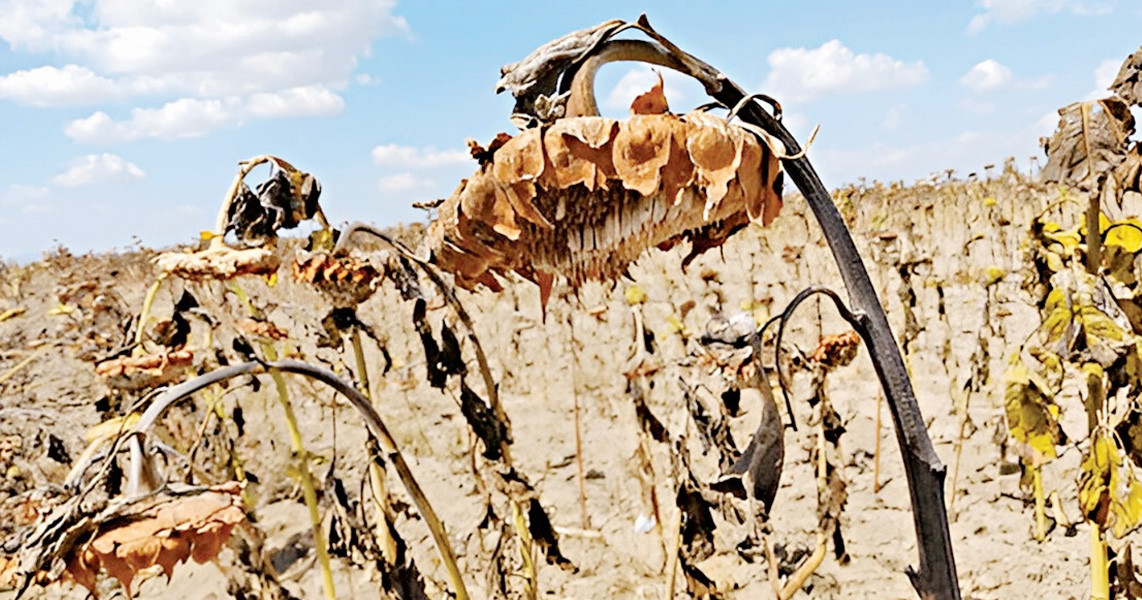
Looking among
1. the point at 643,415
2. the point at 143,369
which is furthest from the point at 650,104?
the point at 643,415

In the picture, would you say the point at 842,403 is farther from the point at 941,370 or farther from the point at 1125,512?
the point at 1125,512

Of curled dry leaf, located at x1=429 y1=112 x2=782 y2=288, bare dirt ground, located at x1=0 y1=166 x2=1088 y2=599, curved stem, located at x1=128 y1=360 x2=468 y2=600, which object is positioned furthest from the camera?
bare dirt ground, located at x1=0 y1=166 x2=1088 y2=599

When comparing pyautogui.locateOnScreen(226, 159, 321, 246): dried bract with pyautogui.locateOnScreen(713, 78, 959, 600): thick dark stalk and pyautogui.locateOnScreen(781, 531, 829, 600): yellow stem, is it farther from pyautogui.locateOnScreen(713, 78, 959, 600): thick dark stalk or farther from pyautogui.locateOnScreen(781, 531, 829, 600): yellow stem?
pyautogui.locateOnScreen(781, 531, 829, 600): yellow stem

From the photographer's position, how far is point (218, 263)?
1681 millimetres

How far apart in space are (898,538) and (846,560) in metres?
0.40

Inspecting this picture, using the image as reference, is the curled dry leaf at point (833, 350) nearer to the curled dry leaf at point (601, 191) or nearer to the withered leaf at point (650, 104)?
the curled dry leaf at point (601, 191)

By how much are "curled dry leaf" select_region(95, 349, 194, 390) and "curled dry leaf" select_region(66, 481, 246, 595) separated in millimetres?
1375

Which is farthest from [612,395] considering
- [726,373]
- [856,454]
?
[726,373]

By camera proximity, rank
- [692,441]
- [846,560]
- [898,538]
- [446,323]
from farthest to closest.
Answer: [692,441] < [898,538] < [846,560] < [446,323]

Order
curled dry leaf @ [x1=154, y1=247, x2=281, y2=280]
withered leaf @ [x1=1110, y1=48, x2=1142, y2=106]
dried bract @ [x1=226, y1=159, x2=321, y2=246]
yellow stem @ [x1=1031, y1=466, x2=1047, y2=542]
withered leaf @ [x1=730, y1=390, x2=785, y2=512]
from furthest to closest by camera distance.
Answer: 1. yellow stem @ [x1=1031, y1=466, x2=1047, y2=542]
2. dried bract @ [x1=226, y1=159, x2=321, y2=246]
3. curled dry leaf @ [x1=154, y1=247, x2=281, y2=280]
4. withered leaf @ [x1=1110, y1=48, x2=1142, y2=106]
5. withered leaf @ [x1=730, y1=390, x2=785, y2=512]

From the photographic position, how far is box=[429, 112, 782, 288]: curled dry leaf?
856 mm

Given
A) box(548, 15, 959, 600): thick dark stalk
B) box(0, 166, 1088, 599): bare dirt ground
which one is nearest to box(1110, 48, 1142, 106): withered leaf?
box(548, 15, 959, 600): thick dark stalk

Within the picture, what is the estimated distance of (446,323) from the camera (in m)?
1.92

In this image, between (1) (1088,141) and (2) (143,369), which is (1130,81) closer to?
(1) (1088,141)
